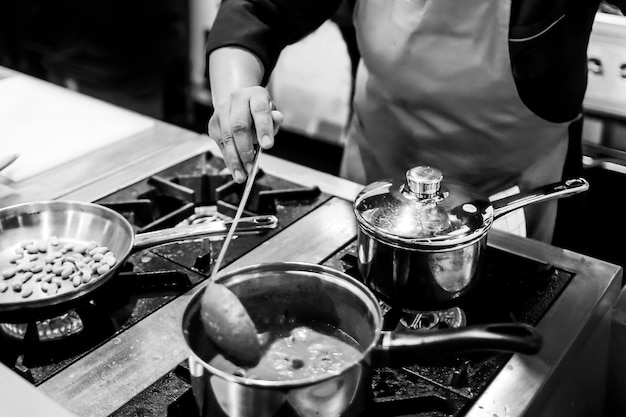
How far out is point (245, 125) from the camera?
1153 millimetres

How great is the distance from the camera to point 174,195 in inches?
56.0

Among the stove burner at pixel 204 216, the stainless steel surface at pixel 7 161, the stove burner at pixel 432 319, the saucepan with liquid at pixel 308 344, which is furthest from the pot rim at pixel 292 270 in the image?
the stainless steel surface at pixel 7 161

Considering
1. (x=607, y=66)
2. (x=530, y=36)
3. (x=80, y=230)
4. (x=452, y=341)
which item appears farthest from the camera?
(x=607, y=66)

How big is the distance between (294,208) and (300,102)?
2211 millimetres

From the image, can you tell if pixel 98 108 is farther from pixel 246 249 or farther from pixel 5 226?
pixel 246 249

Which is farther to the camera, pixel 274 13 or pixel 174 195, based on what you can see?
pixel 274 13

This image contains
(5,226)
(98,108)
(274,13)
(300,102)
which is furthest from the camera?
(300,102)

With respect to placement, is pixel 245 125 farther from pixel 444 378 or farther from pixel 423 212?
pixel 444 378

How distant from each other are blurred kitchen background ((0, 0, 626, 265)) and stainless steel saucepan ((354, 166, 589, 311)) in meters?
2.00

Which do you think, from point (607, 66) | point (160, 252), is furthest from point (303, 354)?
point (607, 66)

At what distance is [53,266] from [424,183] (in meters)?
0.62

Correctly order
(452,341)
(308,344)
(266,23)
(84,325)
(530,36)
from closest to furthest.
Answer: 1. (452,341)
2. (308,344)
3. (84,325)
4. (530,36)
5. (266,23)

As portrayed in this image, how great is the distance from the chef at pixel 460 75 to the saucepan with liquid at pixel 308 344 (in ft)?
1.56

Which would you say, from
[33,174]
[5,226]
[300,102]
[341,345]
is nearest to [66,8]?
[300,102]
